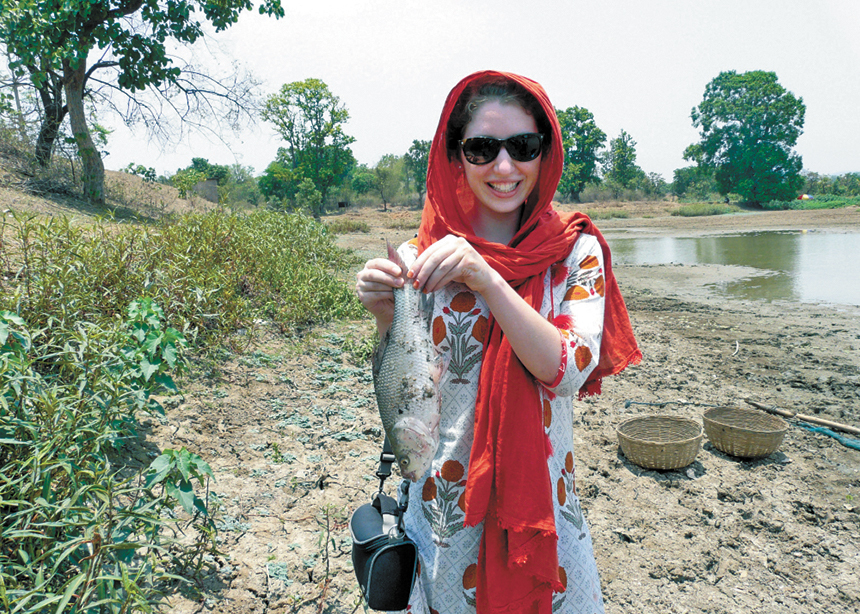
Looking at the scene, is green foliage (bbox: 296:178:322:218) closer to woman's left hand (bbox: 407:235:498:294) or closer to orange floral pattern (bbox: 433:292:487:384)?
orange floral pattern (bbox: 433:292:487:384)

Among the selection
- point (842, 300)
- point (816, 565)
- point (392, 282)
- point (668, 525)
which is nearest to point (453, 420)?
point (392, 282)

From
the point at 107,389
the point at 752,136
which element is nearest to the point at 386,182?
the point at 752,136

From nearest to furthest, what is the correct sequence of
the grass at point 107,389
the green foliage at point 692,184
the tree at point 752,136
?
the grass at point 107,389, the tree at point 752,136, the green foliage at point 692,184

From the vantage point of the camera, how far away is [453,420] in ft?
4.81

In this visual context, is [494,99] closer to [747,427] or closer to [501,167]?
[501,167]

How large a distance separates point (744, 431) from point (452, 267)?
160 inches

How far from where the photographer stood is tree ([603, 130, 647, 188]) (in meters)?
64.1

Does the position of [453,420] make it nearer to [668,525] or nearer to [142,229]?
[668,525]

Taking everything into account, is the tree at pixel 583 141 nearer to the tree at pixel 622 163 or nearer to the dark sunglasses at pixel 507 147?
the tree at pixel 622 163

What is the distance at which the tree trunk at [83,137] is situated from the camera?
36.5 ft

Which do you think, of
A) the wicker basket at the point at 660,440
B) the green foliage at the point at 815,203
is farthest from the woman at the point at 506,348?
the green foliage at the point at 815,203

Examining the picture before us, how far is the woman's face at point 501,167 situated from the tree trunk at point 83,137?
40.8 feet

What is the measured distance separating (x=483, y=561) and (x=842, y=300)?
39.2 ft

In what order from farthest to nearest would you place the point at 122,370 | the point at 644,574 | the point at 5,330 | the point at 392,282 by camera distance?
the point at 644,574 → the point at 122,370 → the point at 5,330 → the point at 392,282
